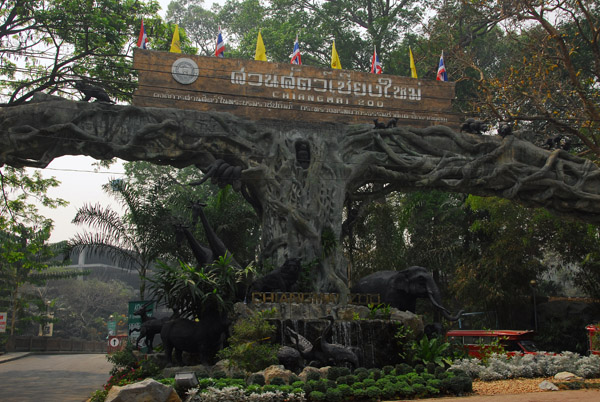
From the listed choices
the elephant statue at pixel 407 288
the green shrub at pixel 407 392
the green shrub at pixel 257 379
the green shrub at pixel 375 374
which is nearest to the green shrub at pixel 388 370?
the green shrub at pixel 375 374

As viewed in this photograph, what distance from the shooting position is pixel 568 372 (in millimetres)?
13406

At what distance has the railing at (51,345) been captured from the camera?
1306 inches

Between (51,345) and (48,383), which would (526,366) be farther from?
(51,345)

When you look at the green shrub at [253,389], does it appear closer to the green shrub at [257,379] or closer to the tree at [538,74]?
the green shrub at [257,379]

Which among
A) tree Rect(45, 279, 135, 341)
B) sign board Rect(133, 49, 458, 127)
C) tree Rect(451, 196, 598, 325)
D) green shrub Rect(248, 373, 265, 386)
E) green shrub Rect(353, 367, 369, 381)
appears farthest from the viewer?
tree Rect(45, 279, 135, 341)

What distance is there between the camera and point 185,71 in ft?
61.8

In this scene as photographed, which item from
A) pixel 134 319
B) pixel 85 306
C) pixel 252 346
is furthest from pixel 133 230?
pixel 85 306

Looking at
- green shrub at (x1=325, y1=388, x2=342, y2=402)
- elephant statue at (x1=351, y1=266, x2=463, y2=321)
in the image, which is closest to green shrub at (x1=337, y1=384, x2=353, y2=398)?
green shrub at (x1=325, y1=388, x2=342, y2=402)

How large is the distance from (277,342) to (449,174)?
30.8 feet

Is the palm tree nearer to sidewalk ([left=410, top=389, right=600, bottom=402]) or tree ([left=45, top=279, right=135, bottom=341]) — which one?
sidewalk ([left=410, top=389, right=600, bottom=402])

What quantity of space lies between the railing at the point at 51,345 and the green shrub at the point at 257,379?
84.9 ft

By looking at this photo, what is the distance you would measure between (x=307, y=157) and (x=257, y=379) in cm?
927

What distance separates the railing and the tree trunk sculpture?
1920cm

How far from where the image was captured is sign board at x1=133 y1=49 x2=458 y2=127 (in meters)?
18.7
